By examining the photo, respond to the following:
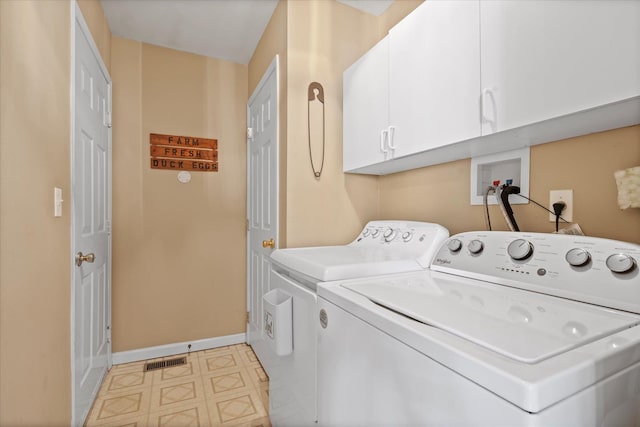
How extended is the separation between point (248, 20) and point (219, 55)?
57 centimetres

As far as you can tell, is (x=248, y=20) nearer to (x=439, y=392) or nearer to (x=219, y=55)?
(x=219, y=55)

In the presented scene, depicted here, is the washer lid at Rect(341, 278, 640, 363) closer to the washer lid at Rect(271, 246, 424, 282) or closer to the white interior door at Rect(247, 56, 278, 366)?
the washer lid at Rect(271, 246, 424, 282)

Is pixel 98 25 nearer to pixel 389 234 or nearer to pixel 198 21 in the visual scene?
pixel 198 21

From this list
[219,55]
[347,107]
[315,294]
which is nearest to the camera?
[315,294]

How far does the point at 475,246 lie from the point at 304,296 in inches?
25.8

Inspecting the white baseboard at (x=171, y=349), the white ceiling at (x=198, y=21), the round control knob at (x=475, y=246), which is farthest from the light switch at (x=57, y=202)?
the round control knob at (x=475, y=246)

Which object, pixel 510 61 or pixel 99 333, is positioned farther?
pixel 99 333

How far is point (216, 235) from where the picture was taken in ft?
8.37

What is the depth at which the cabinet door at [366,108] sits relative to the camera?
1.47m

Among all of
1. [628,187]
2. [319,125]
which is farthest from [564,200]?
[319,125]

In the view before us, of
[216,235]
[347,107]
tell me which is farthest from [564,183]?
[216,235]

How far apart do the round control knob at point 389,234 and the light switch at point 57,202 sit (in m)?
1.48

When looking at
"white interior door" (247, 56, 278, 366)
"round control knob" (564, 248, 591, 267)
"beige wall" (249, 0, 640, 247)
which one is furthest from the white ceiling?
"round control knob" (564, 248, 591, 267)

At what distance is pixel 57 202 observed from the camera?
121cm
